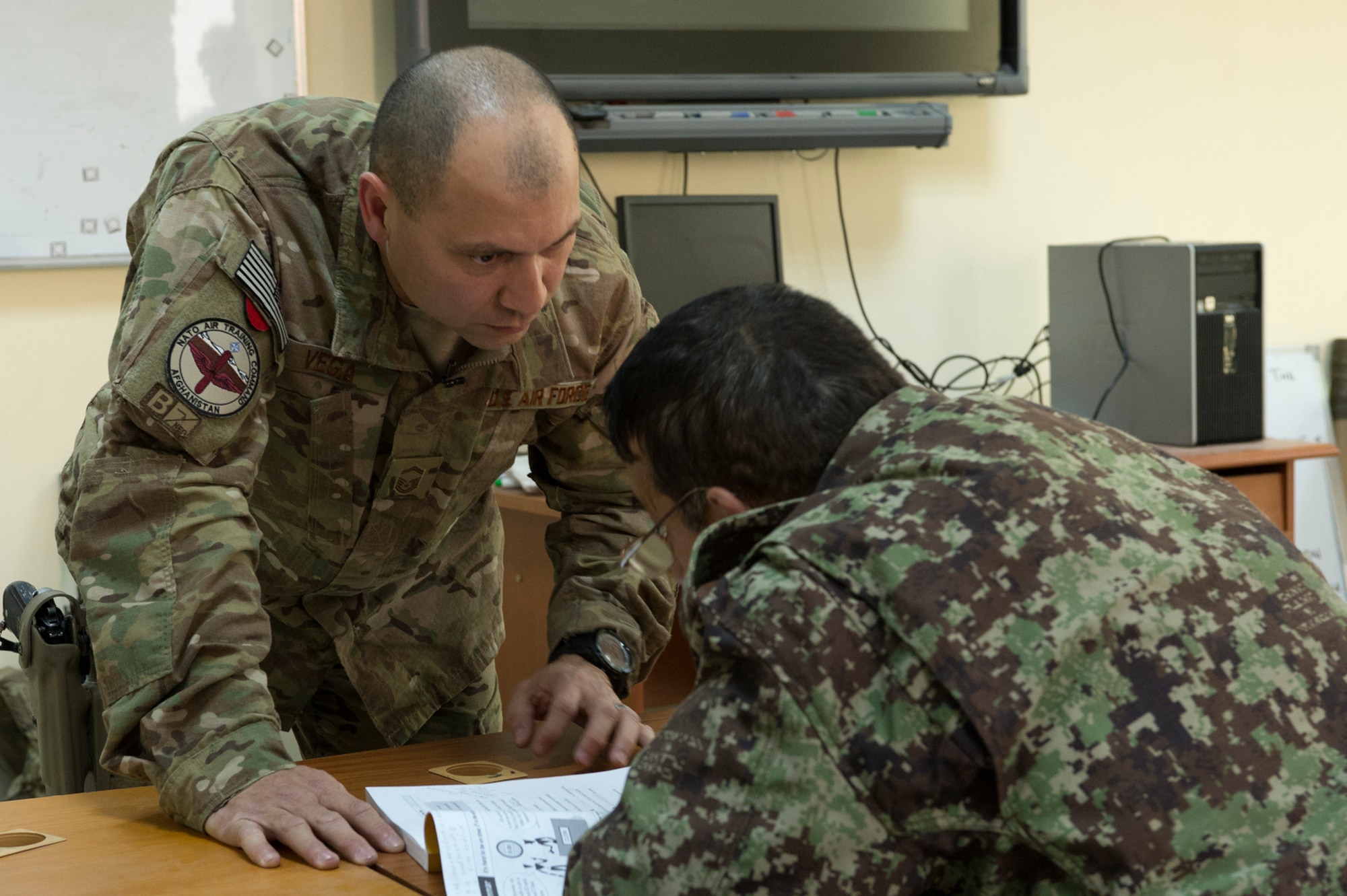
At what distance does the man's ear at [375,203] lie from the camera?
4.03 feet

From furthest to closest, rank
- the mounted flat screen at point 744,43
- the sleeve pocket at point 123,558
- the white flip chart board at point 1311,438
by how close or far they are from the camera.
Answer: the white flip chart board at point 1311,438
the mounted flat screen at point 744,43
the sleeve pocket at point 123,558

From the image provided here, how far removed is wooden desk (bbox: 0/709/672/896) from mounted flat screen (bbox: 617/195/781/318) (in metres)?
1.49

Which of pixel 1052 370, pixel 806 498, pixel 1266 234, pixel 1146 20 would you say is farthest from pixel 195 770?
pixel 1266 234

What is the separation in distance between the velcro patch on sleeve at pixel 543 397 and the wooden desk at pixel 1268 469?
1.50 meters

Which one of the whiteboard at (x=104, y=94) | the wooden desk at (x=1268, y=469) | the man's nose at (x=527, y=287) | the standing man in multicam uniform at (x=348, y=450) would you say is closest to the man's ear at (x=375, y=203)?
the standing man in multicam uniform at (x=348, y=450)

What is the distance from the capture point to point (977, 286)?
299 cm

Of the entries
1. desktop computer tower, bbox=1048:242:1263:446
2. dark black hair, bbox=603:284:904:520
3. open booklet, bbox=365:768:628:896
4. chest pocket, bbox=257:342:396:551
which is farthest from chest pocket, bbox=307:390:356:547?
desktop computer tower, bbox=1048:242:1263:446

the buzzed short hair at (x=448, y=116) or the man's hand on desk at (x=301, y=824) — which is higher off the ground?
the buzzed short hair at (x=448, y=116)

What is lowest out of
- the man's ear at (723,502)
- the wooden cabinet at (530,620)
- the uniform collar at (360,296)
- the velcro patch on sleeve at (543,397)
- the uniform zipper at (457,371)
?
the wooden cabinet at (530,620)

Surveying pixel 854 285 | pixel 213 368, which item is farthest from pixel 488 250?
pixel 854 285

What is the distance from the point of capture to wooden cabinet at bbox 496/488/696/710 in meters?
2.31

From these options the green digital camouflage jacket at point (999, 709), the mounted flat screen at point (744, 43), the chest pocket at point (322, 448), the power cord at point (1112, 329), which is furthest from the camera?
the power cord at point (1112, 329)

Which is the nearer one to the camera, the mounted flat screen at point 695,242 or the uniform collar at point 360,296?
the uniform collar at point 360,296

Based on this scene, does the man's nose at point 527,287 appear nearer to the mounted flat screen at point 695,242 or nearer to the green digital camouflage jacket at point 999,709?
the green digital camouflage jacket at point 999,709
